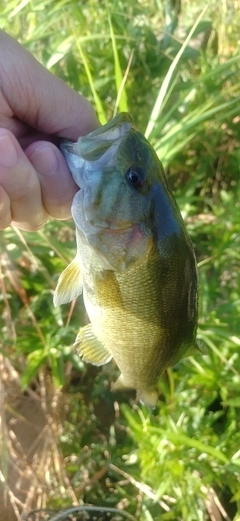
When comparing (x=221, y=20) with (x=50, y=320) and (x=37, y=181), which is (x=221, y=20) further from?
(x=37, y=181)

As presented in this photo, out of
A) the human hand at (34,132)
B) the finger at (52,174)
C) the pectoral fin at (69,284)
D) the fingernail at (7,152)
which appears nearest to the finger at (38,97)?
the human hand at (34,132)

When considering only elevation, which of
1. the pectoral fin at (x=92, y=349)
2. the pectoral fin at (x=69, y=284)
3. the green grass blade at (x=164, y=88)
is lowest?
the pectoral fin at (x=92, y=349)

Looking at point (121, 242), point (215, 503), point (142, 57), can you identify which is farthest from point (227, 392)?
point (142, 57)

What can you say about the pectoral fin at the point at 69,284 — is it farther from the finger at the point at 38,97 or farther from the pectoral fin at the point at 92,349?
the finger at the point at 38,97

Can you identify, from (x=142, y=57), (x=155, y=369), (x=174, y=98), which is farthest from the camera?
(x=174, y=98)

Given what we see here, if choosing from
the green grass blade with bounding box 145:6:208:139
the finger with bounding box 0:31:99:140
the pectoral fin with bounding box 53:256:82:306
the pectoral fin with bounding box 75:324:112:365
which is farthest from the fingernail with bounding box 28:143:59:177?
the green grass blade with bounding box 145:6:208:139

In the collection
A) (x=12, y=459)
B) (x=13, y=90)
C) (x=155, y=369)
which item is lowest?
(x=12, y=459)

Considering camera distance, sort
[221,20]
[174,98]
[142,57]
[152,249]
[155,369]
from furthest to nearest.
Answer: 1. [221,20]
2. [174,98]
3. [142,57]
4. [155,369]
5. [152,249]

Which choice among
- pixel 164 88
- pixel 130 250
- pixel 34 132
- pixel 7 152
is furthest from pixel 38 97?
pixel 164 88
